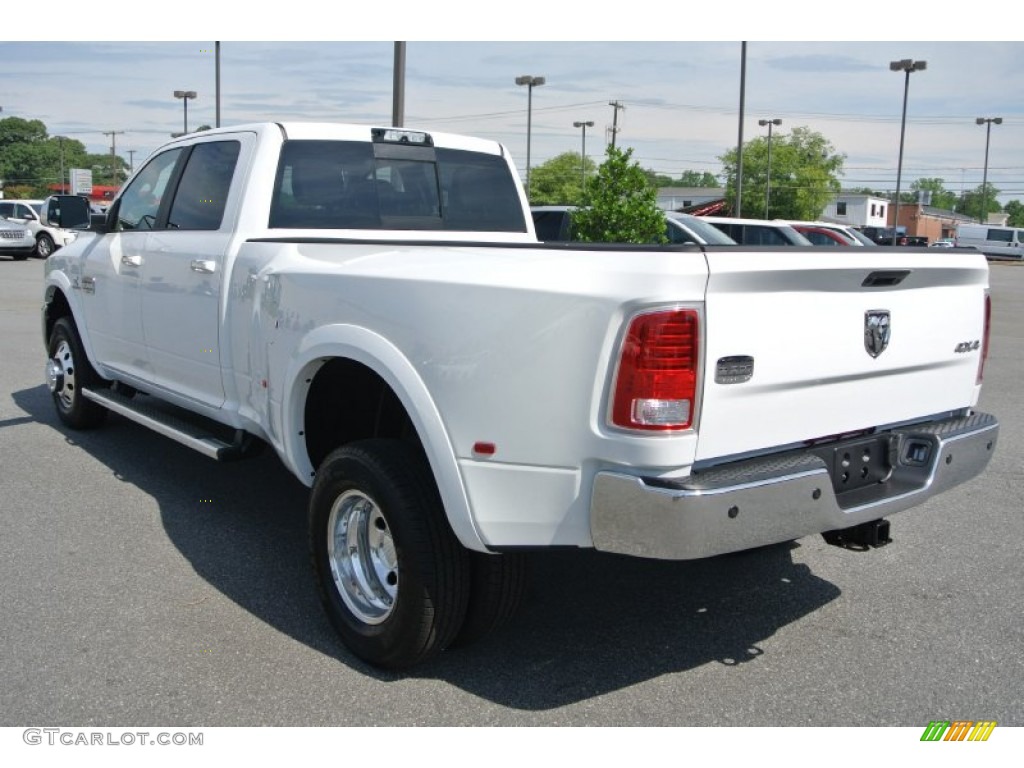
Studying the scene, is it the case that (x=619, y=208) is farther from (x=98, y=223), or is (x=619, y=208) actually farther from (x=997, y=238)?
(x=997, y=238)

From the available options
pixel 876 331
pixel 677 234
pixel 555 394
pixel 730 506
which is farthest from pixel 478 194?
pixel 677 234

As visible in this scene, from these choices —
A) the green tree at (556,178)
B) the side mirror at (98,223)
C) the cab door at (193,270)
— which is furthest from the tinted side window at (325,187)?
the green tree at (556,178)

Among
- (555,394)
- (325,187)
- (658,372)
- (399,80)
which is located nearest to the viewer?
(658,372)

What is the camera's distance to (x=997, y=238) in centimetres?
6119

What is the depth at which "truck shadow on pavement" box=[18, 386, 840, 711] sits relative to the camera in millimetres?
3578

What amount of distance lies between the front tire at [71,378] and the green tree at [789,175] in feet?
246

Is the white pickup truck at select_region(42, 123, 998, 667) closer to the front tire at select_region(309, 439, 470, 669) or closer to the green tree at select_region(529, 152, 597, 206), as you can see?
the front tire at select_region(309, 439, 470, 669)

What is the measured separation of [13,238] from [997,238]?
5543cm

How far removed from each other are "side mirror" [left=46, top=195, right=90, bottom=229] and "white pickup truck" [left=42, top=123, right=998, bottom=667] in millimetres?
2096

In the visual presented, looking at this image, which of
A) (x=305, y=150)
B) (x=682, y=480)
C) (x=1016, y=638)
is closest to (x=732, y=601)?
(x=1016, y=638)

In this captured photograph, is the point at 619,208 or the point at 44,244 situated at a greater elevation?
the point at 619,208

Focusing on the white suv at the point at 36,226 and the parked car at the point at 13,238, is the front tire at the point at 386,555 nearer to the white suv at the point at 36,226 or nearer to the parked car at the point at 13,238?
the white suv at the point at 36,226

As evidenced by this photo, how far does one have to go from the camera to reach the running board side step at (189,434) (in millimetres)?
4691

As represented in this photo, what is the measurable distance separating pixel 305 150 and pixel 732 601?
3.03m
